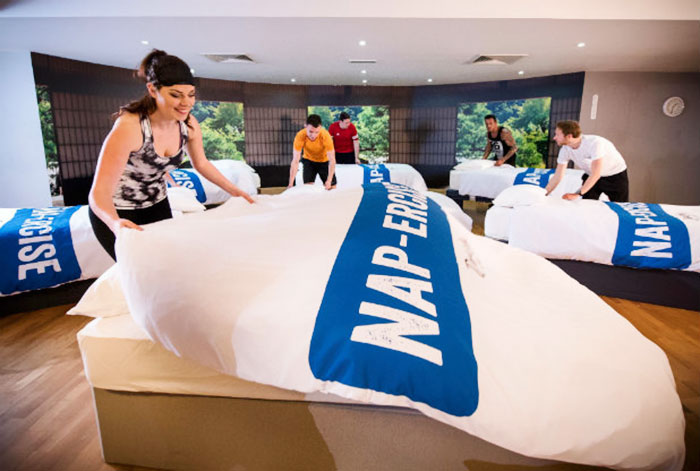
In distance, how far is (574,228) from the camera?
8.44ft

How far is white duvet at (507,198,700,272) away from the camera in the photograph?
2.48 metres

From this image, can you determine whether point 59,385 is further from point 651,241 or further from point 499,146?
point 499,146

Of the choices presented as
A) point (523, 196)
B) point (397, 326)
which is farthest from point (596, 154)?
point (397, 326)

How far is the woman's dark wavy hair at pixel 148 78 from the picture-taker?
1237 mm

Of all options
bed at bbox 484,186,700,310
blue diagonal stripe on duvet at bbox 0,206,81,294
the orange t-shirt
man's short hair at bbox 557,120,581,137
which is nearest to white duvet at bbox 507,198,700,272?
bed at bbox 484,186,700,310

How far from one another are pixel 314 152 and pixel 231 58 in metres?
2.25

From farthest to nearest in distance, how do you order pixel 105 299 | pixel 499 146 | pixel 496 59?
1. pixel 499 146
2. pixel 496 59
3. pixel 105 299

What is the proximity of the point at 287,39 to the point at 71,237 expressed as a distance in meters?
2.98

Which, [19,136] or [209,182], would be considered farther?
[209,182]

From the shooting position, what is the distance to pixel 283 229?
1.26m

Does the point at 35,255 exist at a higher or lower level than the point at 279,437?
higher

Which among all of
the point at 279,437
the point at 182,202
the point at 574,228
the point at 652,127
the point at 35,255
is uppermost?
the point at 652,127

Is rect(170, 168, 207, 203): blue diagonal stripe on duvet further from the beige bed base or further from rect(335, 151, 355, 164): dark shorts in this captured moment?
the beige bed base

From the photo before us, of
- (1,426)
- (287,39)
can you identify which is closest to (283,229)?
(1,426)
